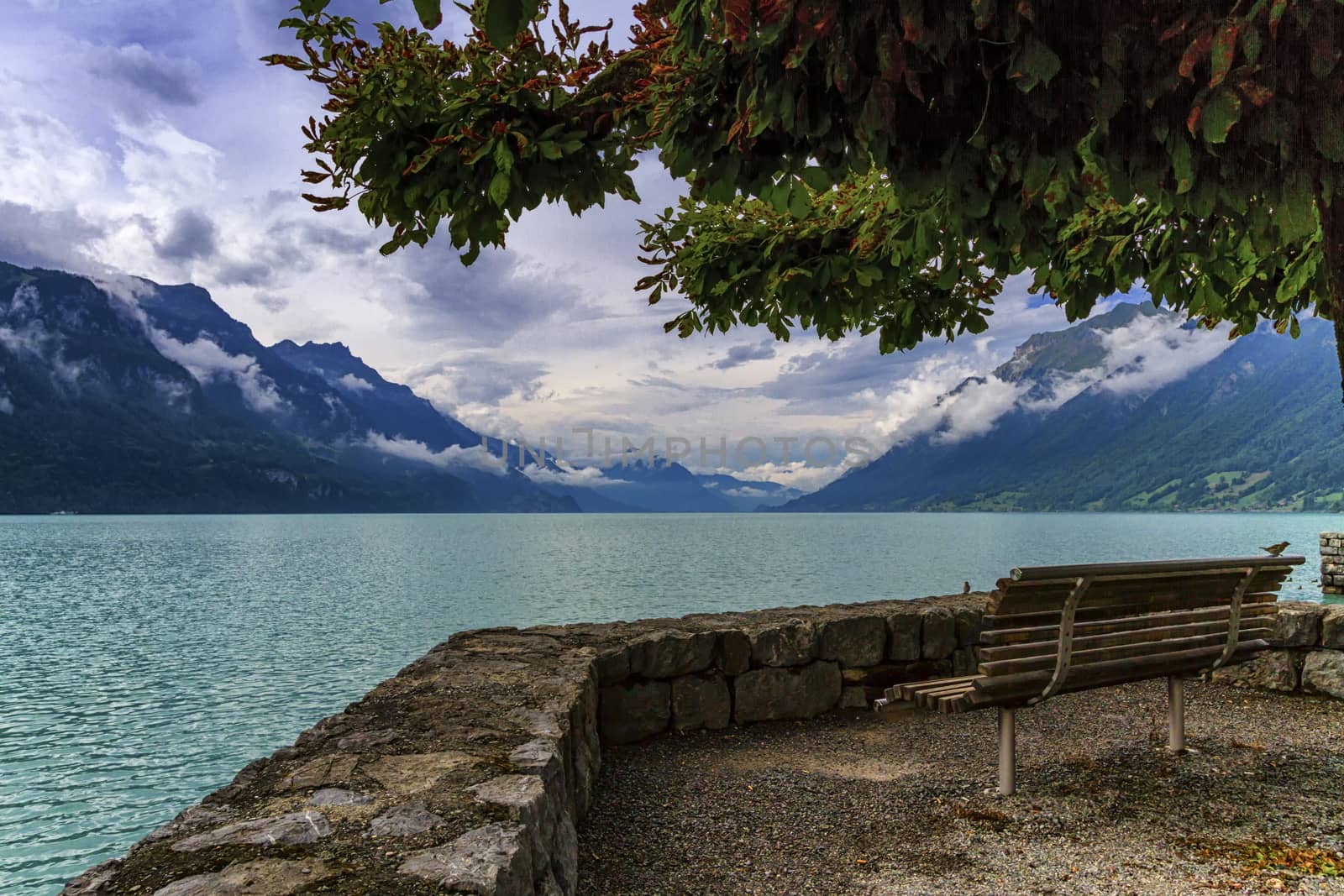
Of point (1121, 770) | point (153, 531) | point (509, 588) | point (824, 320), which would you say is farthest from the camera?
point (153, 531)

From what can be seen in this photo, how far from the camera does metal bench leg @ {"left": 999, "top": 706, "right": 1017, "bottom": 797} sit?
3.97 meters

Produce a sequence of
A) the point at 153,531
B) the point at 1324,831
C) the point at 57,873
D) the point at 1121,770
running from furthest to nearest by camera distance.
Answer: the point at 153,531, the point at 57,873, the point at 1121,770, the point at 1324,831

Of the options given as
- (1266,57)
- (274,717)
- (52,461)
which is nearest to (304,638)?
(274,717)

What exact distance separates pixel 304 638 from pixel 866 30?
2763 centimetres

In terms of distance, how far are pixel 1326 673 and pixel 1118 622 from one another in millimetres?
3021

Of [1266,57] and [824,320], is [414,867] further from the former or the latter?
[824,320]

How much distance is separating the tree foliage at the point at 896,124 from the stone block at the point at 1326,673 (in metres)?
2.83

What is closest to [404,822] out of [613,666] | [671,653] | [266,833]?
[266,833]

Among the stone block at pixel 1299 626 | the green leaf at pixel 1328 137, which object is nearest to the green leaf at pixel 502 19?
the green leaf at pixel 1328 137

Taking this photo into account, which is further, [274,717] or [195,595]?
[195,595]

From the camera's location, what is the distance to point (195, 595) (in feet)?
133

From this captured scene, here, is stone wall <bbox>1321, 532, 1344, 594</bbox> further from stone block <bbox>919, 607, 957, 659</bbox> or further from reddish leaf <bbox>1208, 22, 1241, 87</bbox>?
reddish leaf <bbox>1208, 22, 1241, 87</bbox>

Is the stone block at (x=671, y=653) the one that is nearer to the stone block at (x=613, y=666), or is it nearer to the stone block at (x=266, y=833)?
the stone block at (x=613, y=666)

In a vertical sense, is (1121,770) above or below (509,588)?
above
